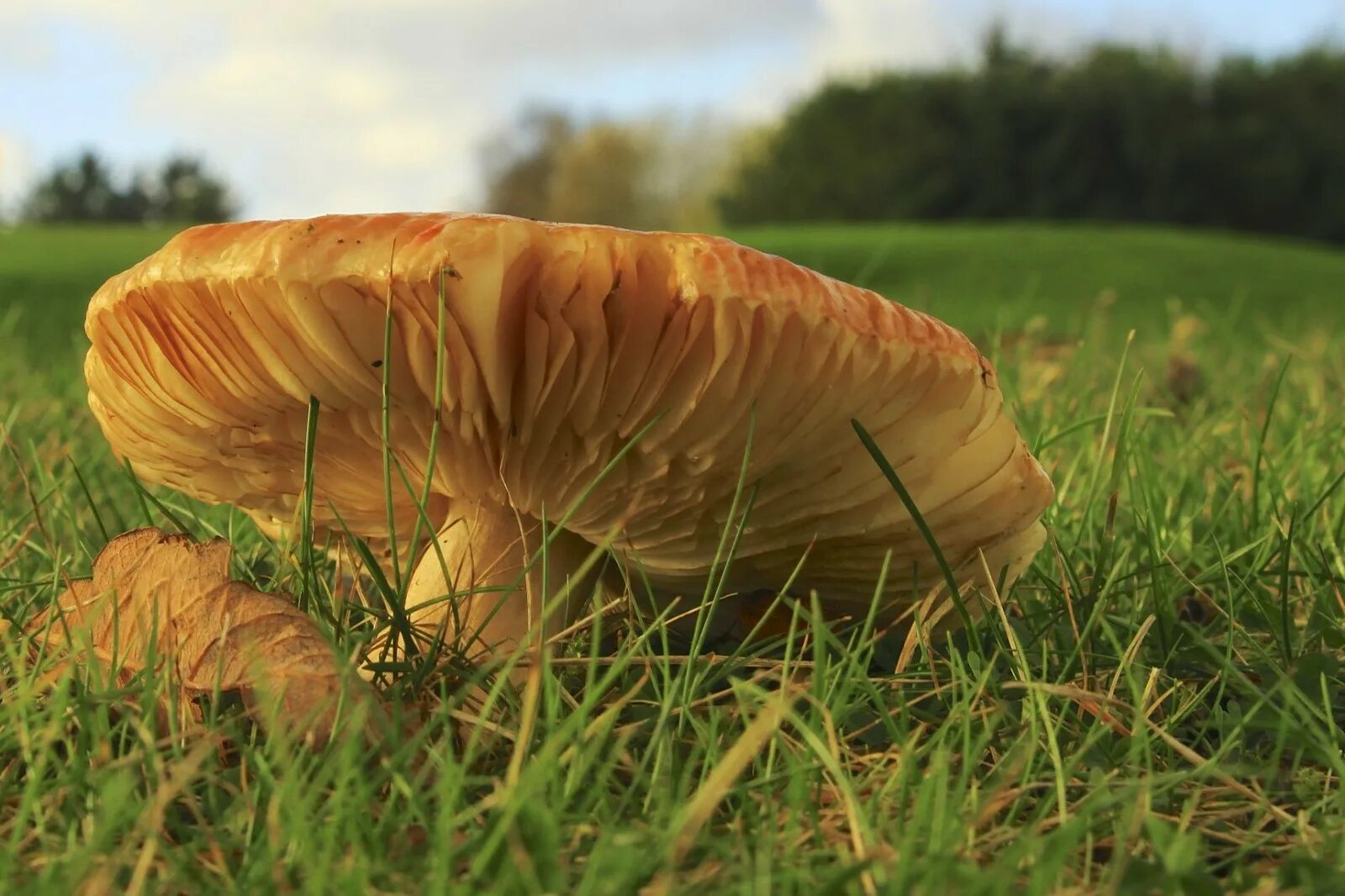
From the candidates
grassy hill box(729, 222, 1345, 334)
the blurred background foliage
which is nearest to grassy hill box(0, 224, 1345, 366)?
grassy hill box(729, 222, 1345, 334)

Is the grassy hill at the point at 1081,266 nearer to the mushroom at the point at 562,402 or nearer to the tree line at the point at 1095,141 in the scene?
the tree line at the point at 1095,141

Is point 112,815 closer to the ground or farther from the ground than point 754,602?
farther from the ground

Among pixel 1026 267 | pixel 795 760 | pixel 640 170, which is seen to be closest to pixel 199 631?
pixel 795 760

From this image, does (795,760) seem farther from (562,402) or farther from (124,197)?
(124,197)

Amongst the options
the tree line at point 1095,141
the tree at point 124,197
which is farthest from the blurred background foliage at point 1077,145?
the tree at point 124,197

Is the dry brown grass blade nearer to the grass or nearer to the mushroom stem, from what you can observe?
the grass

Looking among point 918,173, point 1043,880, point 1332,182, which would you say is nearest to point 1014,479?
point 1043,880

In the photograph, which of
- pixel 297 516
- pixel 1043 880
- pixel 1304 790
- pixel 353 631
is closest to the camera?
pixel 1043 880

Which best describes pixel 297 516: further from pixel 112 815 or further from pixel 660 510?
pixel 112 815
